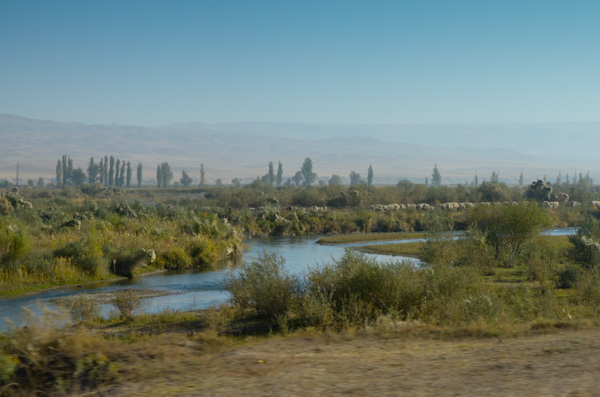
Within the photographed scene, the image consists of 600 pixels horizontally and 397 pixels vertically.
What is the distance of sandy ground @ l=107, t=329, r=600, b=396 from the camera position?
8453mm

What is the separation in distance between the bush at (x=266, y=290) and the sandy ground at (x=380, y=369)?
5.90 m

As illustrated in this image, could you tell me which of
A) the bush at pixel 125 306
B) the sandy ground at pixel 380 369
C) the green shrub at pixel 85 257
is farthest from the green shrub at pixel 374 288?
the green shrub at pixel 85 257

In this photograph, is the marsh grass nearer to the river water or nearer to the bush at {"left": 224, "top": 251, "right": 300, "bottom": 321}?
the river water

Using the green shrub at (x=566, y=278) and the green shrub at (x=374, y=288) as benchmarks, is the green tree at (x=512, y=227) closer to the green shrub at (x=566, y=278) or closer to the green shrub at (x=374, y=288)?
the green shrub at (x=566, y=278)

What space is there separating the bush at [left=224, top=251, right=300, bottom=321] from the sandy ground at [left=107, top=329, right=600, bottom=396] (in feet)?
19.4

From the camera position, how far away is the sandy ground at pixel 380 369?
8453 millimetres

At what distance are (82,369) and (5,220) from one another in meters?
26.3

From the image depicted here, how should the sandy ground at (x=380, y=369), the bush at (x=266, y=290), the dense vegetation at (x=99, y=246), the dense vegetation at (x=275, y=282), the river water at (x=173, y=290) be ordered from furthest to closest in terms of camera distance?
the dense vegetation at (x=99, y=246) → the river water at (x=173, y=290) → the bush at (x=266, y=290) → the dense vegetation at (x=275, y=282) → the sandy ground at (x=380, y=369)

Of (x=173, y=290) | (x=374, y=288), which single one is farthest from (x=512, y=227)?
(x=374, y=288)

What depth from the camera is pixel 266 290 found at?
18141 mm

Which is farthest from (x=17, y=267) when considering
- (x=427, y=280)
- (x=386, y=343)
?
(x=386, y=343)

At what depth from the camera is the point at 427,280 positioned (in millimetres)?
18000

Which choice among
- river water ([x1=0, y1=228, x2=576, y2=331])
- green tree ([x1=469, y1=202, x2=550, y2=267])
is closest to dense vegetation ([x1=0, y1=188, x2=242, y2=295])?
river water ([x1=0, y1=228, x2=576, y2=331])

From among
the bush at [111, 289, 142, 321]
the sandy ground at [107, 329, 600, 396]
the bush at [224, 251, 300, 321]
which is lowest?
the bush at [111, 289, 142, 321]
